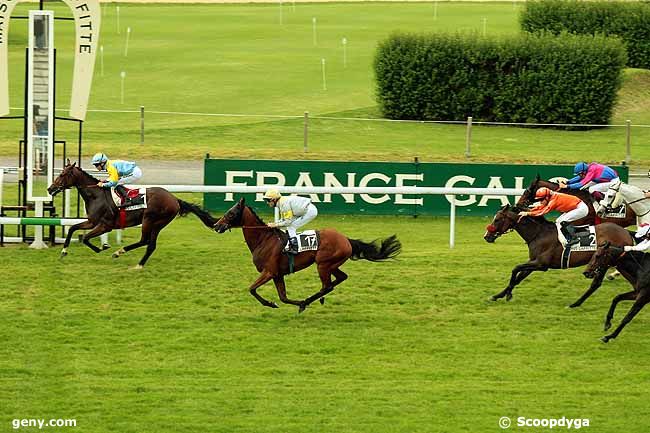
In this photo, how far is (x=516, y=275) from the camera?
14.6m

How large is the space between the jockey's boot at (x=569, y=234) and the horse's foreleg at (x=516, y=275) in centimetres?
41

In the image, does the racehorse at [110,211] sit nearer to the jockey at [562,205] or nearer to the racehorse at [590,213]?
the jockey at [562,205]

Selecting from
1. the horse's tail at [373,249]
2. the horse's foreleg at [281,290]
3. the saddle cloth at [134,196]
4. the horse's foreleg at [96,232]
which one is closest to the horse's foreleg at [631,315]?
the horse's tail at [373,249]

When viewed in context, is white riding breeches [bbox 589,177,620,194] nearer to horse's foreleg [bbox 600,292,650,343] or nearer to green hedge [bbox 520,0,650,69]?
horse's foreleg [bbox 600,292,650,343]

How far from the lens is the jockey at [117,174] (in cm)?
1597

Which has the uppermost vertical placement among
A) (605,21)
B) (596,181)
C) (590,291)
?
(605,21)

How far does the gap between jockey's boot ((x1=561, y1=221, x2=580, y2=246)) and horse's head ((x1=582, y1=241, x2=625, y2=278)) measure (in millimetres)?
1184

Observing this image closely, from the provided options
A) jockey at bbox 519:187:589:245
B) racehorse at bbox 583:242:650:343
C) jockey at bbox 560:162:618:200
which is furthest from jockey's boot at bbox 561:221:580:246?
jockey at bbox 560:162:618:200

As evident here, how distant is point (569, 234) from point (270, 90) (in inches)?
860

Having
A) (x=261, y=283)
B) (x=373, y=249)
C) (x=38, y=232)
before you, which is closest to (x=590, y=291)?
(x=373, y=249)

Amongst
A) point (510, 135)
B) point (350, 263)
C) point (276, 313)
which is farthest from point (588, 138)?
point (276, 313)

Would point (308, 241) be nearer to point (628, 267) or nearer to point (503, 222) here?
point (503, 222)

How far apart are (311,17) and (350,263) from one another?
34453 mm

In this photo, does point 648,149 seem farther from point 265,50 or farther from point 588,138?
point 265,50
